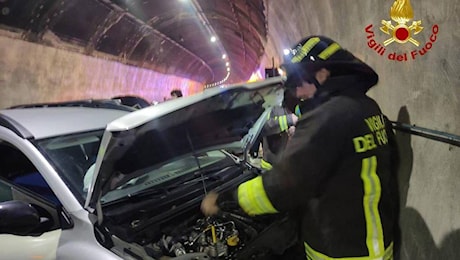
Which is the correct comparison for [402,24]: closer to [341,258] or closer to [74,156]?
[341,258]

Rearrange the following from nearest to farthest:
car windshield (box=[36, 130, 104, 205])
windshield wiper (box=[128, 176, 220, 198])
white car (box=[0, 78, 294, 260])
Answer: white car (box=[0, 78, 294, 260]) < car windshield (box=[36, 130, 104, 205]) < windshield wiper (box=[128, 176, 220, 198])

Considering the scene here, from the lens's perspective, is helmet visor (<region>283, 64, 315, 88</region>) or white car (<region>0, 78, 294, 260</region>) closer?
helmet visor (<region>283, 64, 315, 88</region>)

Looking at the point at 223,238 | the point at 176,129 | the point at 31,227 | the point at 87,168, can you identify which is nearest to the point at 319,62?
the point at 176,129

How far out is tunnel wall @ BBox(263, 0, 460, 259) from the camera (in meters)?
2.00

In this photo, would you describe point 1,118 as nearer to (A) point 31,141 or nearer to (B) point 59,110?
(A) point 31,141

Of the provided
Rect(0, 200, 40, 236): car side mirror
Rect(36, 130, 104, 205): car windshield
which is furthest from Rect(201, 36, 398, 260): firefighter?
Rect(0, 200, 40, 236): car side mirror

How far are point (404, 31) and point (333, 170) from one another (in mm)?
985

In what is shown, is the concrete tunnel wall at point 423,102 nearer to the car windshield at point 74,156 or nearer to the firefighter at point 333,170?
the firefighter at point 333,170

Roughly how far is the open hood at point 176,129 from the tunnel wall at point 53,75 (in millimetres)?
7929

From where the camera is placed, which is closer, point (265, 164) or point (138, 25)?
point (265, 164)

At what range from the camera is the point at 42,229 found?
2.33m

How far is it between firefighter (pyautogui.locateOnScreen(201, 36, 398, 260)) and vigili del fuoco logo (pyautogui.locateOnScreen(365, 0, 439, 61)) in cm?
38

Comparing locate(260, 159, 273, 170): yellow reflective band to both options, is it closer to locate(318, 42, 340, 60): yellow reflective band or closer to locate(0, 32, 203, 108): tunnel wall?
locate(318, 42, 340, 60): yellow reflective band

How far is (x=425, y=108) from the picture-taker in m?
2.22
